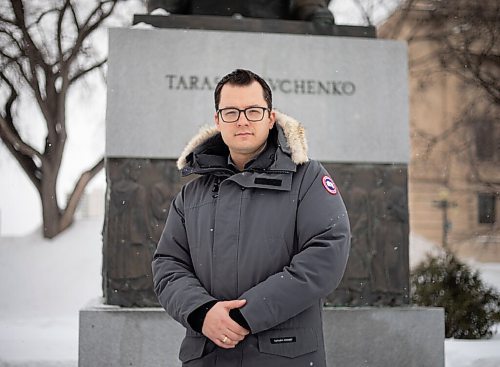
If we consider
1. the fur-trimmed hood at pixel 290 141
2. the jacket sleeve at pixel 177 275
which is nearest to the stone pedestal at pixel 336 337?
the jacket sleeve at pixel 177 275

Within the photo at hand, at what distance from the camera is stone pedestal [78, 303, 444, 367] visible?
4387 mm

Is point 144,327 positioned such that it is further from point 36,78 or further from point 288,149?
point 36,78

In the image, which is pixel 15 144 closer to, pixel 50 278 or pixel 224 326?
pixel 50 278

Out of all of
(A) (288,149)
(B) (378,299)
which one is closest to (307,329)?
(A) (288,149)

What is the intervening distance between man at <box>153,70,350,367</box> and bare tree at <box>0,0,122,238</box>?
16223 mm

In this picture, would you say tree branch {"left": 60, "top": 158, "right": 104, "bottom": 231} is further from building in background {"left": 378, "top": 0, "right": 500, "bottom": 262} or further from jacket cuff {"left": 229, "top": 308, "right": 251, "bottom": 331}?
jacket cuff {"left": 229, "top": 308, "right": 251, "bottom": 331}

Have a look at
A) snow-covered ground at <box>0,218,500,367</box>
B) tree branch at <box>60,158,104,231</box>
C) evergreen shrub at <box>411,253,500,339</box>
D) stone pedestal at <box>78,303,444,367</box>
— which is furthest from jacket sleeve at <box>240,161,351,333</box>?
tree branch at <box>60,158,104,231</box>

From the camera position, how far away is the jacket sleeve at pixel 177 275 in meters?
2.31

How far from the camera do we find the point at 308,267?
2258 millimetres

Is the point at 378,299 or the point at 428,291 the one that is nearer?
the point at 378,299

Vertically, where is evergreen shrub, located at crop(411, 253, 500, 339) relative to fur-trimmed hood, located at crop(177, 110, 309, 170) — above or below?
below

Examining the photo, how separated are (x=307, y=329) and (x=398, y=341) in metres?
2.51

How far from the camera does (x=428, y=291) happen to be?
7.11 m

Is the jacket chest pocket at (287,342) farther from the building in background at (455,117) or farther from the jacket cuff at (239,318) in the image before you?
the building in background at (455,117)
